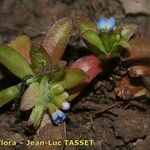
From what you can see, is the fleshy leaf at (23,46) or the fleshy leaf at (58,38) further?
the fleshy leaf at (23,46)

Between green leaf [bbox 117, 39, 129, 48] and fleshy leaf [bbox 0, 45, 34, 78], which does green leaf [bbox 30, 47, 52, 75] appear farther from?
green leaf [bbox 117, 39, 129, 48]

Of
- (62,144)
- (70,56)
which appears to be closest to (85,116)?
(62,144)

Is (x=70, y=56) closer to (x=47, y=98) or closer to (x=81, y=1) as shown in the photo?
(x=47, y=98)

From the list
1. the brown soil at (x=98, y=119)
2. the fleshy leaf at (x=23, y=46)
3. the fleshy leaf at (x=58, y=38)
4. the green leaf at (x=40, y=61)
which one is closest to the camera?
the green leaf at (x=40, y=61)

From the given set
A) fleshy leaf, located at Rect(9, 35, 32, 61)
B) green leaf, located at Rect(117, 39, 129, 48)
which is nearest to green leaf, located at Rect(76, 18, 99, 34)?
green leaf, located at Rect(117, 39, 129, 48)

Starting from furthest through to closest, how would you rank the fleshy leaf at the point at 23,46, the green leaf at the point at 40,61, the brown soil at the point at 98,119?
the fleshy leaf at the point at 23,46 → the brown soil at the point at 98,119 → the green leaf at the point at 40,61

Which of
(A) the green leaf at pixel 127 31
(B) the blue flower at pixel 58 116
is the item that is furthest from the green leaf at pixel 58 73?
(A) the green leaf at pixel 127 31

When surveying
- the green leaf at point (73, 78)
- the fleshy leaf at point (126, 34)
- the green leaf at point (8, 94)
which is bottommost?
the green leaf at point (73, 78)

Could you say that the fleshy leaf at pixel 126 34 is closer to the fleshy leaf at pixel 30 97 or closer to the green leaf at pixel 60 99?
the green leaf at pixel 60 99
